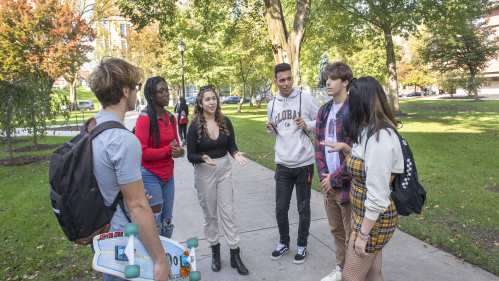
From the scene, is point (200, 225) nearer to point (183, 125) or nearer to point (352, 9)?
point (183, 125)

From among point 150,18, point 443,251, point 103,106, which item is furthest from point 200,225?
point 150,18

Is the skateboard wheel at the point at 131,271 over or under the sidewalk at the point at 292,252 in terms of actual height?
over

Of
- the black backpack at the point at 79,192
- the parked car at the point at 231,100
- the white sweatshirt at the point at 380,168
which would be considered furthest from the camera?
the parked car at the point at 231,100

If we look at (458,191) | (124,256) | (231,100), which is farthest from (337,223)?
(231,100)

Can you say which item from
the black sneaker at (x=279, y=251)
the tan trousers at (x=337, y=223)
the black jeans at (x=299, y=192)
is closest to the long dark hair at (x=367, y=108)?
the tan trousers at (x=337, y=223)

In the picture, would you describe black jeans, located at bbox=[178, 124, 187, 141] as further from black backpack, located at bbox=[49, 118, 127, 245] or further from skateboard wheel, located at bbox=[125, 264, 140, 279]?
skateboard wheel, located at bbox=[125, 264, 140, 279]

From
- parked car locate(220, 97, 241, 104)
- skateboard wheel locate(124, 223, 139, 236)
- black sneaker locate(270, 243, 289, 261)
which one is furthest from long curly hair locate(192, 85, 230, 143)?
parked car locate(220, 97, 241, 104)

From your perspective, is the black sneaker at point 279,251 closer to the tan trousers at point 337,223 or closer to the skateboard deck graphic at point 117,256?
the tan trousers at point 337,223

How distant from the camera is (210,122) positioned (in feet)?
12.1

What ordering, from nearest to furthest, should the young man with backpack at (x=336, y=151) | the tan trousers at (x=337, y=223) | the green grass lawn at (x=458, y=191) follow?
the young man with backpack at (x=336, y=151) → the tan trousers at (x=337, y=223) → the green grass lawn at (x=458, y=191)

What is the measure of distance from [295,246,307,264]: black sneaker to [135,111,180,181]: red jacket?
Answer: 168 cm

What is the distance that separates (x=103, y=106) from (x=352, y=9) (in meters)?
21.5

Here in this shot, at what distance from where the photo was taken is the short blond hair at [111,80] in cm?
172

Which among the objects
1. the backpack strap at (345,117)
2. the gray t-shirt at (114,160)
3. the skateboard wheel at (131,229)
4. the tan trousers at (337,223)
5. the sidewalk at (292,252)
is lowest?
the sidewalk at (292,252)
